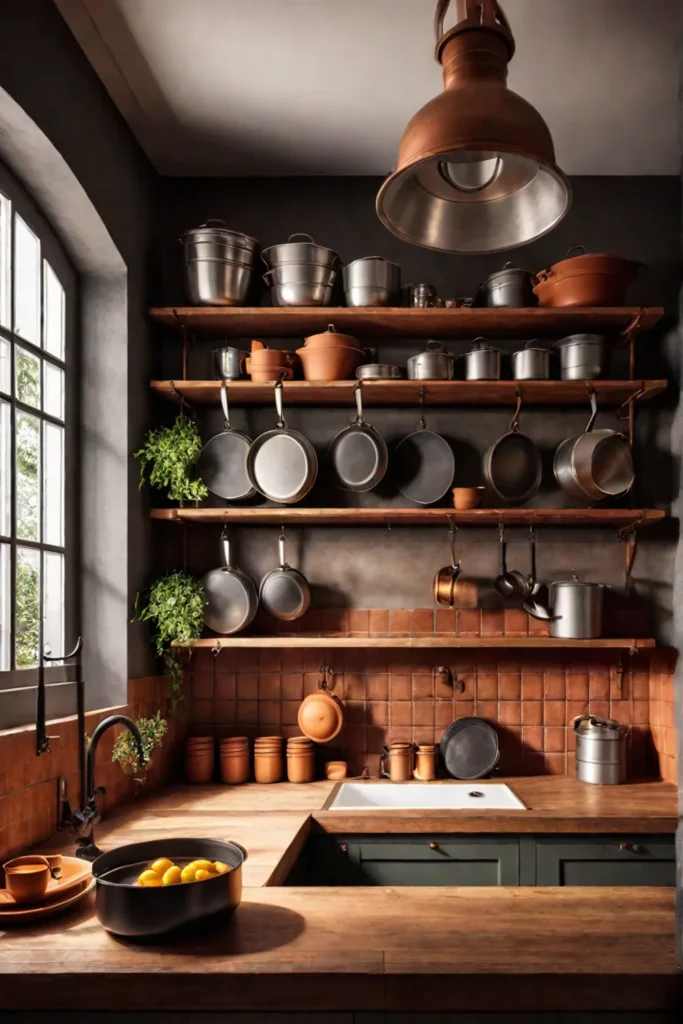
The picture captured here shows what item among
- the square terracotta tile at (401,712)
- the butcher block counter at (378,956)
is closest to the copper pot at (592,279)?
the square terracotta tile at (401,712)

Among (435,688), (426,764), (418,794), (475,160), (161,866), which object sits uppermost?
(475,160)

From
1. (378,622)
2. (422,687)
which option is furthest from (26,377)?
(422,687)

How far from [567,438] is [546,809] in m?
1.49

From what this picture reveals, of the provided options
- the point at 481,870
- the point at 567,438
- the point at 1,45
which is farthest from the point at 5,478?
the point at 567,438

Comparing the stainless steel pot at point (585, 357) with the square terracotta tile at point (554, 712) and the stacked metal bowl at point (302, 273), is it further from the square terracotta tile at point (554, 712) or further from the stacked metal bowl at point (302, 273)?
the square terracotta tile at point (554, 712)

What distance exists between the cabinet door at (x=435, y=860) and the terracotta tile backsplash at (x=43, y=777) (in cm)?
84

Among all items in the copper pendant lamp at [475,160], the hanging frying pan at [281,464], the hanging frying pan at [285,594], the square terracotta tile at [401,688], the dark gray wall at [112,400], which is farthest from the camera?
the square terracotta tile at [401,688]

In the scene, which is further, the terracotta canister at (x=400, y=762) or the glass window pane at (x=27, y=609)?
the terracotta canister at (x=400, y=762)

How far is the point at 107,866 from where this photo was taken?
1.90 metres

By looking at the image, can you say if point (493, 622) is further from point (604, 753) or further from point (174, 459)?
point (174, 459)

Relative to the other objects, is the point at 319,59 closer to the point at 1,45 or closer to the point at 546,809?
the point at 1,45

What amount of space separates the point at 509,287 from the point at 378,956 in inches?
100

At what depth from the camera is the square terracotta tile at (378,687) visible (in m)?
3.64

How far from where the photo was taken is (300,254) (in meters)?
3.40
